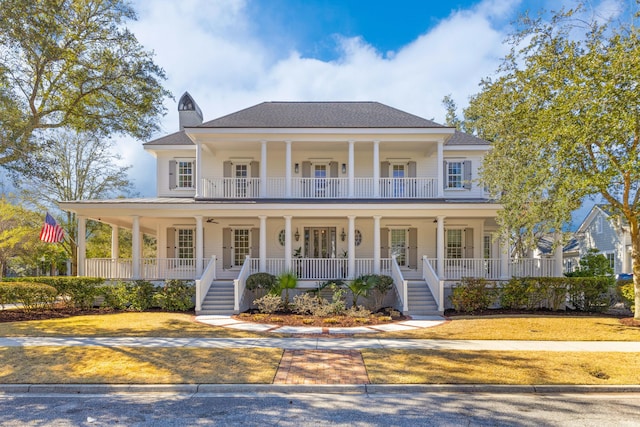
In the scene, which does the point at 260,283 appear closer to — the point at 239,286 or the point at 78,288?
the point at 239,286

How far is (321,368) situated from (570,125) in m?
9.29

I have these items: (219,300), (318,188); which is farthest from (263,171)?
(219,300)

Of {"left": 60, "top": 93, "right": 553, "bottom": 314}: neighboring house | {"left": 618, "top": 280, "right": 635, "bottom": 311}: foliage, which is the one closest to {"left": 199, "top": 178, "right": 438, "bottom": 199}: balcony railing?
{"left": 60, "top": 93, "right": 553, "bottom": 314}: neighboring house

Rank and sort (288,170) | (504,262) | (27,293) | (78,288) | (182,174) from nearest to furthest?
1. (27,293)
2. (78,288)
3. (504,262)
4. (288,170)
5. (182,174)

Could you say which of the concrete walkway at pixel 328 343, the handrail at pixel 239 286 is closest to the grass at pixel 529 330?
the concrete walkway at pixel 328 343

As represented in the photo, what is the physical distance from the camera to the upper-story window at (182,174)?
2019 centimetres

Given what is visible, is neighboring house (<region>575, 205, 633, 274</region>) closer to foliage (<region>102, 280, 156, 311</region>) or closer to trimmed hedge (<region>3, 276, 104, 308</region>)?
foliage (<region>102, 280, 156, 311</region>)

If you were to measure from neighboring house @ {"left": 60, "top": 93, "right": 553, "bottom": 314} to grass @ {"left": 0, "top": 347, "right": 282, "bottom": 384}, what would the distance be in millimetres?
6171

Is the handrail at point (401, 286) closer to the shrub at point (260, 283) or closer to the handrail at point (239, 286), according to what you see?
the shrub at point (260, 283)

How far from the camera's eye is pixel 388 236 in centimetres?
1941

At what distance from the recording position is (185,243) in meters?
19.6

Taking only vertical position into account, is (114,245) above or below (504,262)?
A: above

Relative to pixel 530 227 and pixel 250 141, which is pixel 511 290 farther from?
pixel 250 141

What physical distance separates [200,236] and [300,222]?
4.62 metres
